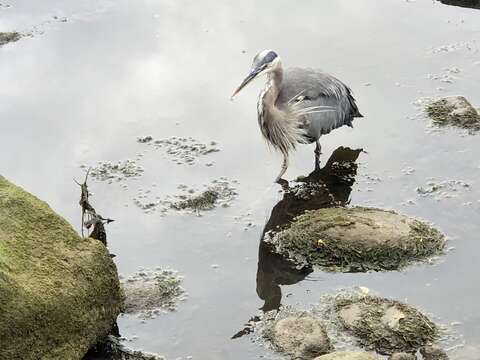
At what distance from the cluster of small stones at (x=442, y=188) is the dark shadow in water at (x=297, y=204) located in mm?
756

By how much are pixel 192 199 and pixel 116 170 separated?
Answer: 1.02 m

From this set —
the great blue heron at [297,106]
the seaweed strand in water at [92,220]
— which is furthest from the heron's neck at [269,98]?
the seaweed strand in water at [92,220]

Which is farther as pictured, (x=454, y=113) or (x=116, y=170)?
(x=454, y=113)

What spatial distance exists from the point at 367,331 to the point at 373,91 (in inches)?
174

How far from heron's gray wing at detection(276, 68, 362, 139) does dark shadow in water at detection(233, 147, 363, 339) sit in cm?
36

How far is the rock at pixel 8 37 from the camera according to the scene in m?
11.7

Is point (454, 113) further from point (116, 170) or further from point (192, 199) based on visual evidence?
point (116, 170)

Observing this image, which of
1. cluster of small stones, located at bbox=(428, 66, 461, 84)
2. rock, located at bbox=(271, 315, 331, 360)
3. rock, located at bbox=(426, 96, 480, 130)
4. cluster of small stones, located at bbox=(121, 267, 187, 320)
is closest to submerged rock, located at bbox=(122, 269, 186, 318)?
cluster of small stones, located at bbox=(121, 267, 187, 320)

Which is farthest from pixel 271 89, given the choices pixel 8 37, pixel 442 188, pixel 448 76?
pixel 8 37

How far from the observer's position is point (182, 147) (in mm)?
9383

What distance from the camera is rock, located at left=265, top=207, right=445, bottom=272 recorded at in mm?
7449

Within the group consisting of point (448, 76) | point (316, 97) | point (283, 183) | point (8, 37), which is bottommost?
point (283, 183)

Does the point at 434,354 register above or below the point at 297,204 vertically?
below

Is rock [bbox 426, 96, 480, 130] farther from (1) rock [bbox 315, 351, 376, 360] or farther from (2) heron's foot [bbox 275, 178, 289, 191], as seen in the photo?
(1) rock [bbox 315, 351, 376, 360]
